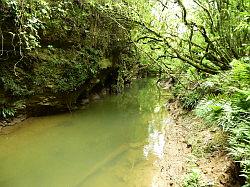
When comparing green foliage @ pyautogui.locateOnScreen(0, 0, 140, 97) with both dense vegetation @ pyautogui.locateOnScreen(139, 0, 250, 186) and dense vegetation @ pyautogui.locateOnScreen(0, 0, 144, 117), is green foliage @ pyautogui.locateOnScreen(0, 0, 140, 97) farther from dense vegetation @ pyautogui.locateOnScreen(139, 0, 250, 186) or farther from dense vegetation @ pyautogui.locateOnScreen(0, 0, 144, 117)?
dense vegetation @ pyautogui.locateOnScreen(139, 0, 250, 186)

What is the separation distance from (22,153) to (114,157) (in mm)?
2113

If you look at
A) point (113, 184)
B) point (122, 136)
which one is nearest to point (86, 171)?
point (113, 184)

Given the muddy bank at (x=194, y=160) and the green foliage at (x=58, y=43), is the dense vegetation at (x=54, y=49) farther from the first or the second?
the muddy bank at (x=194, y=160)

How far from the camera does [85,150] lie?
6934 mm

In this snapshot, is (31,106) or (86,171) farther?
(31,106)

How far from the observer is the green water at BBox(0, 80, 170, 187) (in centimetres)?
551

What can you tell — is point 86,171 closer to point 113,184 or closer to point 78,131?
point 113,184

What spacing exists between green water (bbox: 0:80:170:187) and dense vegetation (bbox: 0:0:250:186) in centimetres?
122

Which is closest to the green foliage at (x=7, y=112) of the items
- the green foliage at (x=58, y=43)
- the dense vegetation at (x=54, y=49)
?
the dense vegetation at (x=54, y=49)

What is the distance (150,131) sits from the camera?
28.3 feet

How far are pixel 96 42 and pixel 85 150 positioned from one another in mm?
5482

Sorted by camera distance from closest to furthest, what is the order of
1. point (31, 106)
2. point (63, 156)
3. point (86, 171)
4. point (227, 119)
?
point (227, 119) < point (86, 171) < point (63, 156) < point (31, 106)

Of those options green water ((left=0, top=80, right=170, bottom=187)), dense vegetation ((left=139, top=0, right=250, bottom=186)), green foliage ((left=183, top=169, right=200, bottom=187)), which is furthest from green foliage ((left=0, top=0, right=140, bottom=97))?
green foliage ((left=183, top=169, right=200, bottom=187))

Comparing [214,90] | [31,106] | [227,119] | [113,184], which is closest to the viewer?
[227,119]
